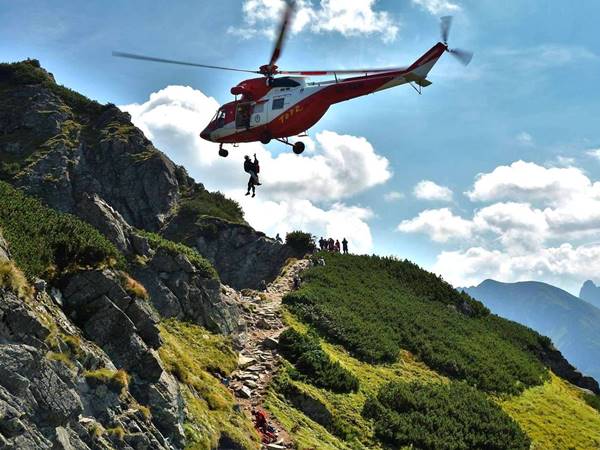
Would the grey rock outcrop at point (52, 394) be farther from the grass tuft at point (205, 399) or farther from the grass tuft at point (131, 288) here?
the grass tuft at point (131, 288)

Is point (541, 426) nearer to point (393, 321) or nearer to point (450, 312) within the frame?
point (393, 321)

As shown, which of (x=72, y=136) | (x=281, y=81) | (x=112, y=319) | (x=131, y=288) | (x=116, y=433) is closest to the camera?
(x=116, y=433)

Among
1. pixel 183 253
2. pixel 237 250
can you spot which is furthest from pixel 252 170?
pixel 237 250

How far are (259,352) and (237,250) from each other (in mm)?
26104

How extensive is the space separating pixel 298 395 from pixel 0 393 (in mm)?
12475

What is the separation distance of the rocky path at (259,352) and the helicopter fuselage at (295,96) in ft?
28.3

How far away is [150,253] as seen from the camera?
942 inches

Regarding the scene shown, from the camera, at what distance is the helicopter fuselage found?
77.5 feet

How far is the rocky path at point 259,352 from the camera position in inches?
752

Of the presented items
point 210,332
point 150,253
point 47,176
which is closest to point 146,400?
point 210,332

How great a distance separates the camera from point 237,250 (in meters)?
49.0

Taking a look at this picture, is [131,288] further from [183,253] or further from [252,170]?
[252,170]

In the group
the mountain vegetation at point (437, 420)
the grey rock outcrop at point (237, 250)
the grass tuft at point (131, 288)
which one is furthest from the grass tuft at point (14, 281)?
the grey rock outcrop at point (237, 250)

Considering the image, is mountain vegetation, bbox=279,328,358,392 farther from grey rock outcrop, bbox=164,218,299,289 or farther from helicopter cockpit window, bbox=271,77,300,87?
grey rock outcrop, bbox=164,218,299,289
